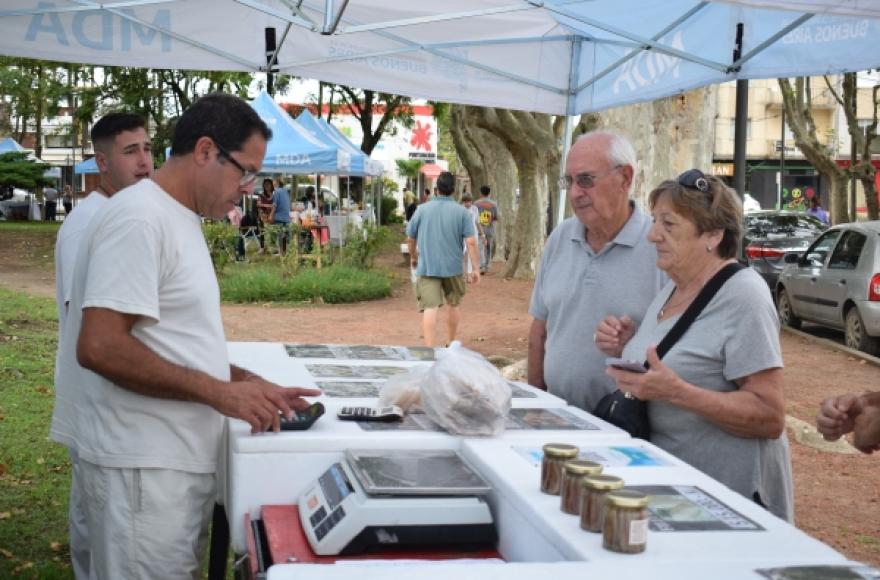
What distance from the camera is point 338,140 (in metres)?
23.8

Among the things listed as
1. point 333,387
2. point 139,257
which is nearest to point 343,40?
point 333,387

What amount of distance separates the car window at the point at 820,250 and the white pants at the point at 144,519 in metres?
12.4

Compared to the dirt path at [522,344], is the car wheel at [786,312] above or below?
above

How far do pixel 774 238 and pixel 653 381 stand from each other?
16096mm

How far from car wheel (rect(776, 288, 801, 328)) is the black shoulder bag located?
12.8 m

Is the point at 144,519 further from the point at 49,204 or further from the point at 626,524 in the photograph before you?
the point at 49,204

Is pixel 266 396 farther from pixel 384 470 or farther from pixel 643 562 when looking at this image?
pixel 643 562

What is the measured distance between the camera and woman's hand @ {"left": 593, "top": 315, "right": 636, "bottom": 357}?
3.61 meters

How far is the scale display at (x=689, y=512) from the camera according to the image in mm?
2016

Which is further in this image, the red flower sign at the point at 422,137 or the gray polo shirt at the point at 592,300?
the red flower sign at the point at 422,137

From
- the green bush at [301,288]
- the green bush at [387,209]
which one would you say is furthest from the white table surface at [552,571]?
the green bush at [387,209]

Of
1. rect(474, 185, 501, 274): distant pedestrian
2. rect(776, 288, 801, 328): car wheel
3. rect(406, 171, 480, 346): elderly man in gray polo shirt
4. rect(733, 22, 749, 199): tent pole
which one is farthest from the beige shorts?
rect(474, 185, 501, 274): distant pedestrian

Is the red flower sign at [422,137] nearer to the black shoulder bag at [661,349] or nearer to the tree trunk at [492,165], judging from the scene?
the tree trunk at [492,165]

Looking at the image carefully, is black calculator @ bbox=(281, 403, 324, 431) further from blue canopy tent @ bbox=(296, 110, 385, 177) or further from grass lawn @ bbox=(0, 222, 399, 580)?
blue canopy tent @ bbox=(296, 110, 385, 177)
